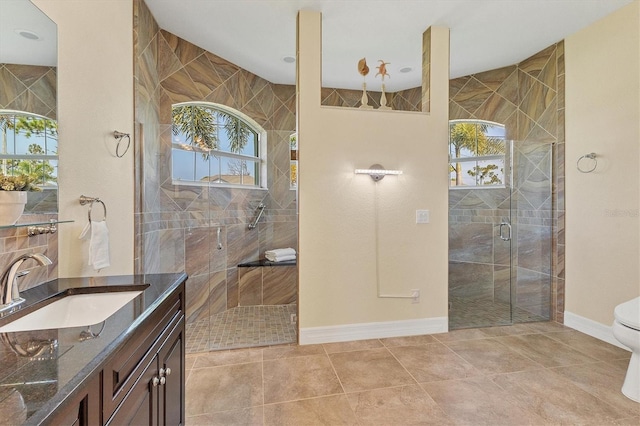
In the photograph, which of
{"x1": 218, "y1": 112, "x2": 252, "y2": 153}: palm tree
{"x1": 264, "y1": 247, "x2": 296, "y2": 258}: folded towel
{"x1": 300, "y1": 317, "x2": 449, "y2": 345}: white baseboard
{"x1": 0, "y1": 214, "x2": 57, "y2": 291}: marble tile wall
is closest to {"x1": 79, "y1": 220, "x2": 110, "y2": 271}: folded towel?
{"x1": 0, "y1": 214, "x2": 57, "y2": 291}: marble tile wall

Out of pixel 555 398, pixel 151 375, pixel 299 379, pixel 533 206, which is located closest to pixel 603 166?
pixel 533 206

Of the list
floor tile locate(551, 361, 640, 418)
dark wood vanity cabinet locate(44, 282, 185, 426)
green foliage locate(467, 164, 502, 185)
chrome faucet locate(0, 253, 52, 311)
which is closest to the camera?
dark wood vanity cabinet locate(44, 282, 185, 426)

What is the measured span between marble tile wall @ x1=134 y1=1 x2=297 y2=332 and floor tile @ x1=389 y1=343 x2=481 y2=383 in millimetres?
1454

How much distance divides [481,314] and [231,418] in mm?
2744

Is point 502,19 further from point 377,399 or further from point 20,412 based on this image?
point 20,412

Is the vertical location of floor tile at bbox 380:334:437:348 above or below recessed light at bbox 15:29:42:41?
below

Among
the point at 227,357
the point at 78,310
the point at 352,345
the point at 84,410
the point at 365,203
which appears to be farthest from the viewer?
the point at 365,203

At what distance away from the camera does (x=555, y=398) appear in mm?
1918

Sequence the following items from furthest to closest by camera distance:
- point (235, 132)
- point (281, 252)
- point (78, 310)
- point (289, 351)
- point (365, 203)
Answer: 1. point (235, 132)
2. point (281, 252)
3. point (365, 203)
4. point (289, 351)
5. point (78, 310)

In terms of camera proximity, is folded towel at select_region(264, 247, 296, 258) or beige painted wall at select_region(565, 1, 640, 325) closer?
beige painted wall at select_region(565, 1, 640, 325)

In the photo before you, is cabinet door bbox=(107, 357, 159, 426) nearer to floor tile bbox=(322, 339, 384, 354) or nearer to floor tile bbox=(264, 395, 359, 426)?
floor tile bbox=(264, 395, 359, 426)

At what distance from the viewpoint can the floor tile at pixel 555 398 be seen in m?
1.75

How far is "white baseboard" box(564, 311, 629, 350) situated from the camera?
2664 mm

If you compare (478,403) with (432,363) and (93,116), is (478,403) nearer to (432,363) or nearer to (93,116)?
(432,363)
